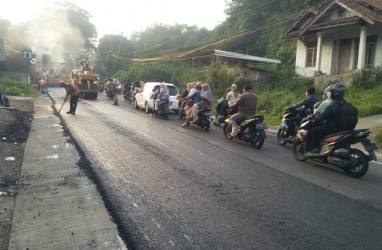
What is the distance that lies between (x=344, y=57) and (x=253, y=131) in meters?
20.3

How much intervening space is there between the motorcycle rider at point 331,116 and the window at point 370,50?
19341 millimetres

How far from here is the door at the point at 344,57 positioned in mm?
27516

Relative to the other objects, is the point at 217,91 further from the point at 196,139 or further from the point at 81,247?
the point at 81,247

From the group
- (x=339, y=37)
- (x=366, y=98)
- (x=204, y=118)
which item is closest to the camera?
(x=204, y=118)

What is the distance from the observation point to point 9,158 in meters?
8.02

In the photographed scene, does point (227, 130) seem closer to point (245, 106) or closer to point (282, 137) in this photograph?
point (245, 106)

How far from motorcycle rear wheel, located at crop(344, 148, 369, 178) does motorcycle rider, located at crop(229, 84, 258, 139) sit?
3.96m

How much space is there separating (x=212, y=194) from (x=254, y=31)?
141 ft

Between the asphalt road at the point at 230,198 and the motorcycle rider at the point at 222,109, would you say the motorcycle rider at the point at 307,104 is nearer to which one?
the asphalt road at the point at 230,198

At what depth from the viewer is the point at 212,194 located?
19.4 feet

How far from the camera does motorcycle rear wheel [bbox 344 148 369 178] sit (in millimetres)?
7404

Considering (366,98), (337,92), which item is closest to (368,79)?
(366,98)

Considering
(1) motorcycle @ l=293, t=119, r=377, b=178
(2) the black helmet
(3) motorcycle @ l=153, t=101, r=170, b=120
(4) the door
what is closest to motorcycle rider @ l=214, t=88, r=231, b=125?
(3) motorcycle @ l=153, t=101, r=170, b=120

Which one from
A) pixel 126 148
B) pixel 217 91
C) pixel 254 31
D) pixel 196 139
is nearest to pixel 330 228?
pixel 126 148
